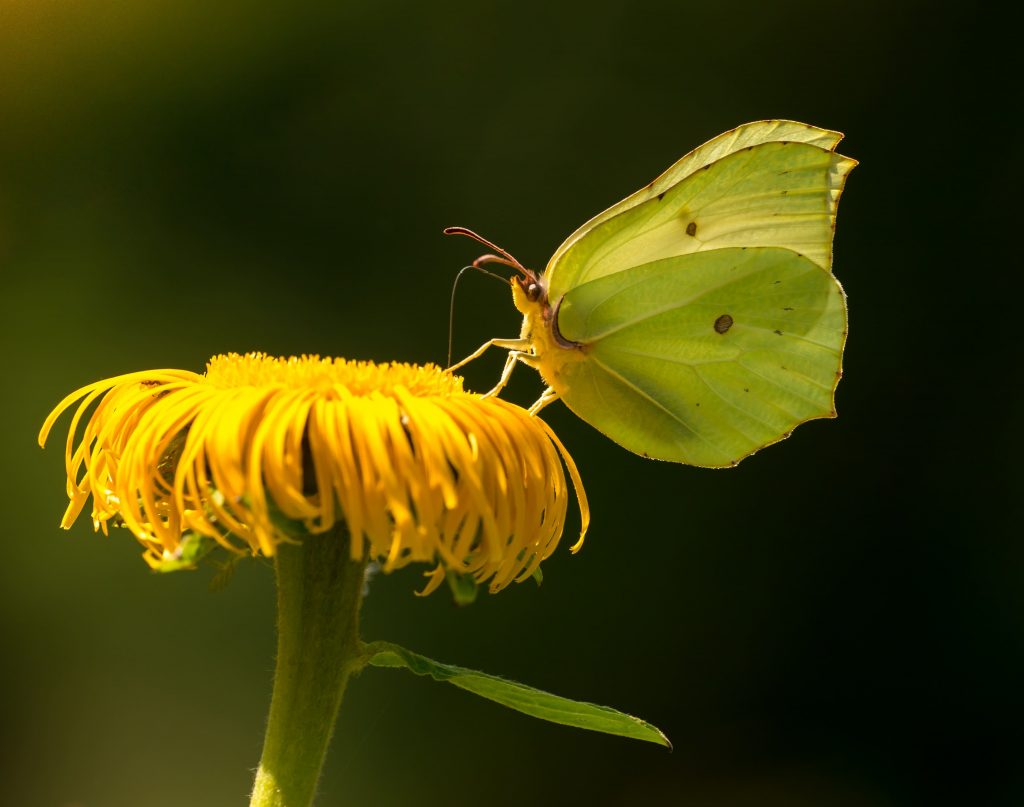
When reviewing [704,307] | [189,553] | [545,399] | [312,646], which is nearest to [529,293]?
[545,399]

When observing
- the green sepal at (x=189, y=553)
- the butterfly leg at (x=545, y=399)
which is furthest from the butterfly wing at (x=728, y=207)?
the green sepal at (x=189, y=553)

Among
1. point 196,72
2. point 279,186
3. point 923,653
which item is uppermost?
point 196,72

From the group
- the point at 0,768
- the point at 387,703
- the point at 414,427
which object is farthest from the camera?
the point at 387,703

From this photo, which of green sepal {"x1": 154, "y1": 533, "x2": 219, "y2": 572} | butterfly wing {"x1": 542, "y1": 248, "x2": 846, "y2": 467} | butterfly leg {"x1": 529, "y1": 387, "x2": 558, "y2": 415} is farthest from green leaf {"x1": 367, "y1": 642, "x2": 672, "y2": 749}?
butterfly wing {"x1": 542, "y1": 248, "x2": 846, "y2": 467}

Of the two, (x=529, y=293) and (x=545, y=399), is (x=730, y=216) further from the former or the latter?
(x=545, y=399)

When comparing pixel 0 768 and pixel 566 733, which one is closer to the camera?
pixel 0 768

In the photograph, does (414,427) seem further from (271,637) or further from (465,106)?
(465,106)

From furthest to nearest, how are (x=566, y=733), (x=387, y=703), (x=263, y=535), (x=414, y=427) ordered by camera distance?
(x=566, y=733), (x=387, y=703), (x=414, y=427), (x=263, y=535)

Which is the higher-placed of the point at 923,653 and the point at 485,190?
the point at 485,190

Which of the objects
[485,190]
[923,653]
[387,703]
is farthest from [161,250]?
[923,653]
